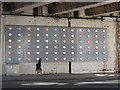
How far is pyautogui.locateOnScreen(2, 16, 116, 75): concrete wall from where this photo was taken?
98.5 feet

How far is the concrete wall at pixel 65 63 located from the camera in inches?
1182

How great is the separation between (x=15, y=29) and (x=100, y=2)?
32.8 feet

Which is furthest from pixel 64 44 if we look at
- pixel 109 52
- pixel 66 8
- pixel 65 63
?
pixel 109 52

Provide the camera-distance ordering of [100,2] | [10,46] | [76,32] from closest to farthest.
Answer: [100,2] → [10,46] → [76,32]

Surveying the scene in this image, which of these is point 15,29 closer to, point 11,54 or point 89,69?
point 11,54

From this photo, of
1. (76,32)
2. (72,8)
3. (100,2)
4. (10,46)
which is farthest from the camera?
(76,32)

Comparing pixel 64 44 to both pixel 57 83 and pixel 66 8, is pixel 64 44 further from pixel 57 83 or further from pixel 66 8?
pixel 57 83

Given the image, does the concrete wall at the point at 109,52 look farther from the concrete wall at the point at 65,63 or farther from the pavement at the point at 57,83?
the pavement at the point at 57,83

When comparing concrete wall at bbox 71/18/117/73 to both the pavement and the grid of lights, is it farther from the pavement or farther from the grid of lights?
the pavement

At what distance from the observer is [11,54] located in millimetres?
30031

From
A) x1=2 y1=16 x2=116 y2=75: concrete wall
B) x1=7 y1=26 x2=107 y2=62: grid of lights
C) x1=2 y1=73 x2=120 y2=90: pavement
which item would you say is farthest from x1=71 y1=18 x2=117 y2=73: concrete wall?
x1=2 y1=73 x2=120 y2=90: pavement

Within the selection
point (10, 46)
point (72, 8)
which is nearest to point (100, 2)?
point (72, 8)

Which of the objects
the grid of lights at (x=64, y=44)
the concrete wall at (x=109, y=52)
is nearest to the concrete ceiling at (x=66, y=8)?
the concrete wall at (x=109, y=52)

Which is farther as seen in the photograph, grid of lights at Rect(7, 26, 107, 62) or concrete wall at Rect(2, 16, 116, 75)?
grid of lights at Rect(7, 26, 107, 62)
